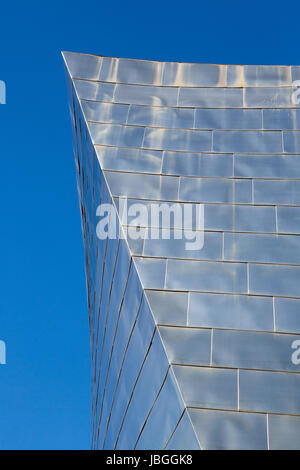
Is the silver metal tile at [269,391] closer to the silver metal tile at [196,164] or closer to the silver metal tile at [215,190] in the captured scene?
the silver metal tile at [215,190]

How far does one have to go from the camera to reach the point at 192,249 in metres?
8.75

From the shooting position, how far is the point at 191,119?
1091 cm

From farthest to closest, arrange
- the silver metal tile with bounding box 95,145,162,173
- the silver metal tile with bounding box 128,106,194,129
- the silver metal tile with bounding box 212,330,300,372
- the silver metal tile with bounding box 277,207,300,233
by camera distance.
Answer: the silver metal tile with bounding box 128,106,194,129, the silver metal tile with bounding box 95,145,162,173, the silver metal tile with bounding box 277,207,300,233, the silver metal tile with bounding box 212,330,300,372

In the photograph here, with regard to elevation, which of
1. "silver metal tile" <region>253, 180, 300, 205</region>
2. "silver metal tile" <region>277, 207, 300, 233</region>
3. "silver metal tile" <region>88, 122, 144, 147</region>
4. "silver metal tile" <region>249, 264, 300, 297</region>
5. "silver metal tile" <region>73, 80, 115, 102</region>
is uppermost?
"silver metal tile" <region>73, 80, 115, 102</region>

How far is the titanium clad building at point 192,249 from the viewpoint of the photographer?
7227 millimetres

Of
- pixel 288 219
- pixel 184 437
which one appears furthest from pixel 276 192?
pixel 184 437

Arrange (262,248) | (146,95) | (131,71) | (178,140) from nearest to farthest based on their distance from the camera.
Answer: (262,248), (178,140), (146,95), (131,71)

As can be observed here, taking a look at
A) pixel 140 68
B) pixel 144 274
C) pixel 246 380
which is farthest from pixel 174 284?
pixel 140 68

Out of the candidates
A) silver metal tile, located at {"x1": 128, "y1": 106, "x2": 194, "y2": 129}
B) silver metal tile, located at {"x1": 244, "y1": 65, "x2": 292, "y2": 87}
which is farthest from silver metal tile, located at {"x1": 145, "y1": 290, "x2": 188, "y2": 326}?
silver metal tile, located at {"x1": 244, "y1": 65, "x2": 292, "y2": 87}

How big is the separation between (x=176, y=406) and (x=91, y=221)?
5458mm

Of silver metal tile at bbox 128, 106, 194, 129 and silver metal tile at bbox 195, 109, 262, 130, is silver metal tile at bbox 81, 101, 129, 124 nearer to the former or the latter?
silver metal tile at bbox 128, 106, 194, 129

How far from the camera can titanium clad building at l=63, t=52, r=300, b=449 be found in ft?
23.7

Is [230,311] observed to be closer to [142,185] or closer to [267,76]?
[142,185]
